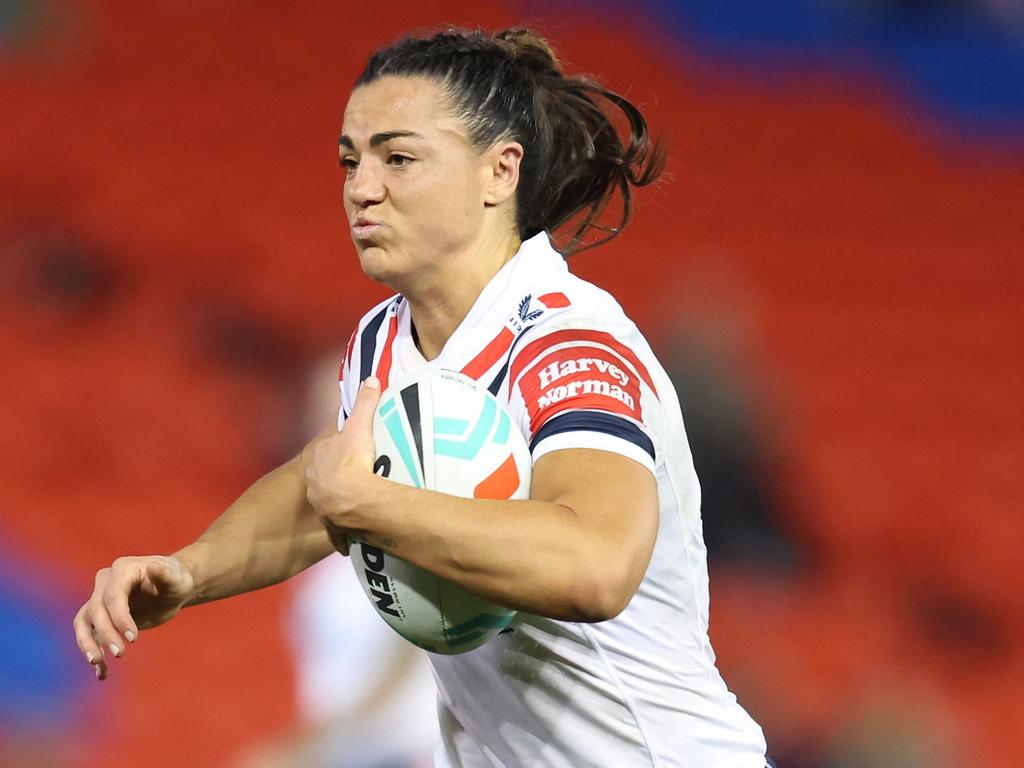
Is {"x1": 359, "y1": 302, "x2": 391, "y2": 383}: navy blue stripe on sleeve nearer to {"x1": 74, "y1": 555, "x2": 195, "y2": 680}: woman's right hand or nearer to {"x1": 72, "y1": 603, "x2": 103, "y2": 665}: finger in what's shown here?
{"x1": 74, "y1": 555, "x2": 195, "y2": 680}: woman's right hand

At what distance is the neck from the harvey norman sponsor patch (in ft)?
0.96

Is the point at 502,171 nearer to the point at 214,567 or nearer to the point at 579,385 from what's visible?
the point at 579,385

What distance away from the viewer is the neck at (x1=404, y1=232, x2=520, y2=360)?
1893 millimetres

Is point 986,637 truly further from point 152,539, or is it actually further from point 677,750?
point 677,750

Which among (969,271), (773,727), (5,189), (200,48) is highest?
(200,48)

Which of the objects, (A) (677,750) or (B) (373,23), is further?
(B) (373,23)

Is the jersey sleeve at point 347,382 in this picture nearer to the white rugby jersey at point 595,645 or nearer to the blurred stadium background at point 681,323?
the white rugby jersey at point 595,645

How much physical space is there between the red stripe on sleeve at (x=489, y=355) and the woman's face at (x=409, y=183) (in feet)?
0.50

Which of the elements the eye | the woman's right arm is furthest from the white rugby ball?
the eye

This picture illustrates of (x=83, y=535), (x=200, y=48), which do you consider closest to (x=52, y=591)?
(x=83, y=535)

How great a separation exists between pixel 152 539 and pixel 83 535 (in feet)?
0.58

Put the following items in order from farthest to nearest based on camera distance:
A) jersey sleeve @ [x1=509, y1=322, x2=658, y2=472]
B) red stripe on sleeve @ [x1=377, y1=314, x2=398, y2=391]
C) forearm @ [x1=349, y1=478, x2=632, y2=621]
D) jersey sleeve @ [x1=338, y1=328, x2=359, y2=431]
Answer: jersey sleeve @ [x1=338, y1=328, x2=359, y2=431]
red stripe on sleeve @ [x1=377, y1=314, x2=398, y2=391]
jersey sleeve @ [x1=509, y1=322, x2=658, y2=472]
forearm @ [x1=349, y1=478, x2=632, y2=621]

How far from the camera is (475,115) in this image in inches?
74.7

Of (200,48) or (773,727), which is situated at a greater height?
(200,48)
